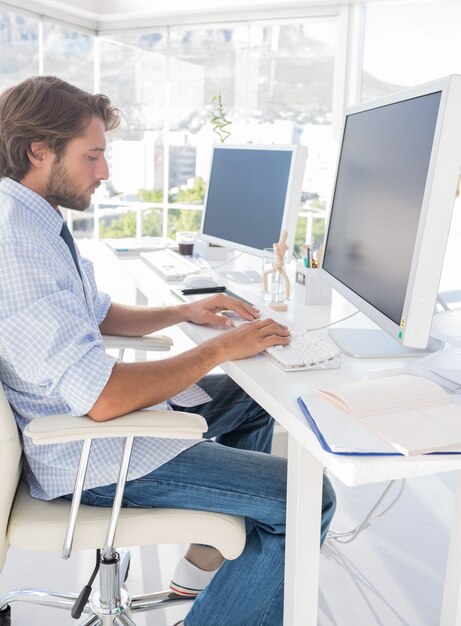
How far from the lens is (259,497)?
129cm

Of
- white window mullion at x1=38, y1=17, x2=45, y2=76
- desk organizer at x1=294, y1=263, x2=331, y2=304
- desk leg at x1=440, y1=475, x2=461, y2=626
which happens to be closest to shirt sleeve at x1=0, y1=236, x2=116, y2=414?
desk leg at x1=440, y1=475, x2=461, y2=626

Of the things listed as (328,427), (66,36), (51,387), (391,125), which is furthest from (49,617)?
(66,36)

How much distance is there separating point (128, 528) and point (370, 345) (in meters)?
0.63

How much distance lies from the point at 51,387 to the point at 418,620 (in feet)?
3.72

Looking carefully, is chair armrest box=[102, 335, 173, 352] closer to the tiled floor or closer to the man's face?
the man's face

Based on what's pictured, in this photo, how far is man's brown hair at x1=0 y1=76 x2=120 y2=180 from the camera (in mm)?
1446

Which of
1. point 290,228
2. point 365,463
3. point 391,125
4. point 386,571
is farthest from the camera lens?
point 290,228

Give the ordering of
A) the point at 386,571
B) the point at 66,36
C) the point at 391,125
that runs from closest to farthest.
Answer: the point at 391,125, the point at 386,571, the point at 66,36

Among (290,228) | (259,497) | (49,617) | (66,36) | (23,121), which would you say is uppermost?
(66,36)

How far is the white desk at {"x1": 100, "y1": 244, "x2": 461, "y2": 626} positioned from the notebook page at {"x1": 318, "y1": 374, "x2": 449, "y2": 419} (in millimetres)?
77

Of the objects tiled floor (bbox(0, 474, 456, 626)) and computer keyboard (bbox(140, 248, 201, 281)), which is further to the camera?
computer keyboard (bbox(140, 248, 201, 281))

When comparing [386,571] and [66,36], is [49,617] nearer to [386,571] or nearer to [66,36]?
[386,571]

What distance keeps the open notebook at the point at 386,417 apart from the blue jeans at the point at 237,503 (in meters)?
0.25

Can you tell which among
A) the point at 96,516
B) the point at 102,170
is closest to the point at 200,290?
the point at 102,170
